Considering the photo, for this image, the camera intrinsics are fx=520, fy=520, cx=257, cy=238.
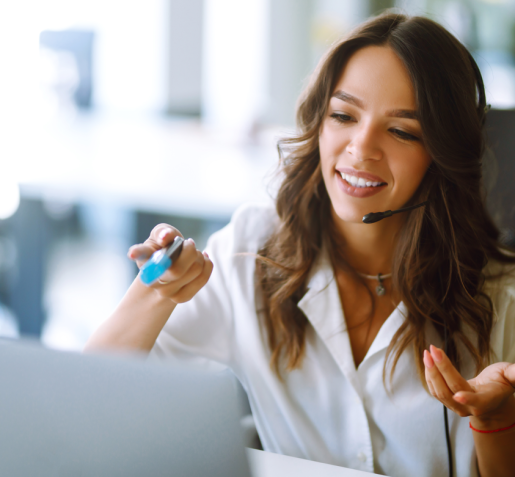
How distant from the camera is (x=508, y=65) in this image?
4316mm

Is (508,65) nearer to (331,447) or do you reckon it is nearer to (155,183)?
(155,183)

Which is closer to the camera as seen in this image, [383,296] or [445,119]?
[445,119]

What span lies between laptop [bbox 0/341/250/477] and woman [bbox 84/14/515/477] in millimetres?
300

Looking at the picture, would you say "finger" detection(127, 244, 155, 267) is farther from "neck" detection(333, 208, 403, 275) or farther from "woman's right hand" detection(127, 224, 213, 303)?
"neck" detection(333, 208, 403, 275)

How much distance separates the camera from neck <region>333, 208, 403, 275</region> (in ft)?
3.73

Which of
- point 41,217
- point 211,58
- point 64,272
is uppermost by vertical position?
point 211,58

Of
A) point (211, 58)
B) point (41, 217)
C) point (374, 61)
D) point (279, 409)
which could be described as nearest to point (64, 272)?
point (41, 217)

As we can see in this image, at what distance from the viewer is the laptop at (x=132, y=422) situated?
0.55 metres

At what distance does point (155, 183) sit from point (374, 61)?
1532mm

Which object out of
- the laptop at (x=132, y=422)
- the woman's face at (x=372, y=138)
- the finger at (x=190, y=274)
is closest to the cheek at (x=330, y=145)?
the woman's face at (x=372, y=138)

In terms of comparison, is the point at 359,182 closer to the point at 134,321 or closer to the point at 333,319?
the point at 333,319

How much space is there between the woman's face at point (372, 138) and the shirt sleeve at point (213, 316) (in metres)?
0.27

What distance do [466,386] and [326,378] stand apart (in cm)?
36

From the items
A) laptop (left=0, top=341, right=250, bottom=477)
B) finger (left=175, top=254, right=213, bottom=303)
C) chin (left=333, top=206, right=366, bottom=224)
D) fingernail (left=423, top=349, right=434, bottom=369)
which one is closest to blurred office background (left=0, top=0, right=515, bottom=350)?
chin (left=333, top=206, right=366, bottom=224)
